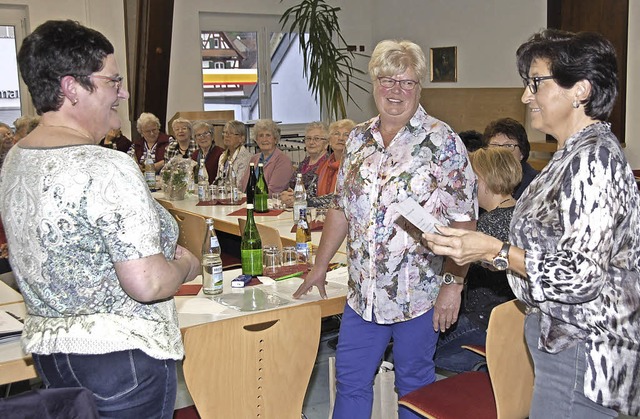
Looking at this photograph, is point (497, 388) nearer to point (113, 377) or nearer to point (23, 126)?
point (113, 377)

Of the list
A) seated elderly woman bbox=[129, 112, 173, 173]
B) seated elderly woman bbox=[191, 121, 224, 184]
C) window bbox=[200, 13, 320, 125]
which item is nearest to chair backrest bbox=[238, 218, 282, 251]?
seated elderly woman bbox=[191, 121, 224, 184]

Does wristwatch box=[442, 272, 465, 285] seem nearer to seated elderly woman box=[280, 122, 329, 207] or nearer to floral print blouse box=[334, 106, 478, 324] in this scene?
Answer: floral print blouse box=[334, 106, 478, 324]

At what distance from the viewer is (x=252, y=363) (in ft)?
7.70

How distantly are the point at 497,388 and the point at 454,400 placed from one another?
0.29 m

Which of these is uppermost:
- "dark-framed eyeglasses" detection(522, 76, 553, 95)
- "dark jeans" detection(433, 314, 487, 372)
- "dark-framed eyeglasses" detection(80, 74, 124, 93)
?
"dark-framed eyeglasses" detection(80, 74, 124, 93)

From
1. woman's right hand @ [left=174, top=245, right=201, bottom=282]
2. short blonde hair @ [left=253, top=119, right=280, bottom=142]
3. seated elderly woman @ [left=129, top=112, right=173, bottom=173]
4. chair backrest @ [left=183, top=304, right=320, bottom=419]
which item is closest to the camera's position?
woman's right hand @ [left=174, top=245, right=201, bottom=282]

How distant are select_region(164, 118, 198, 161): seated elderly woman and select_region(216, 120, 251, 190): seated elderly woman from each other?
0.70 meters

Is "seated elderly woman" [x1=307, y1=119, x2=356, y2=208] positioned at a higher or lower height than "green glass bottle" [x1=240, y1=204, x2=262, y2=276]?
higher

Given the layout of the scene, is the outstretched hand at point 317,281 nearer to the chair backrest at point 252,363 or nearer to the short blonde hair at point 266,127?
the chair backrest at point 252,363

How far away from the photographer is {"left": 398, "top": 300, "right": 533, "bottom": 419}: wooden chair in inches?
90.3

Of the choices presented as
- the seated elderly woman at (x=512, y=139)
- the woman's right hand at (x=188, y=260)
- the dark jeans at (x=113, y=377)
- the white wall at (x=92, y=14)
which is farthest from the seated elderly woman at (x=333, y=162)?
the white wall at (x=92, y=14)

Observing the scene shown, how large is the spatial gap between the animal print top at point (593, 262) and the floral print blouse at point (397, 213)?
73 cm

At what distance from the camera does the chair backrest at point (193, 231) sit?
A: 4074 millimetres

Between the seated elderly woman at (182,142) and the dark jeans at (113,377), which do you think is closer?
the dark jeans at (113,377)
